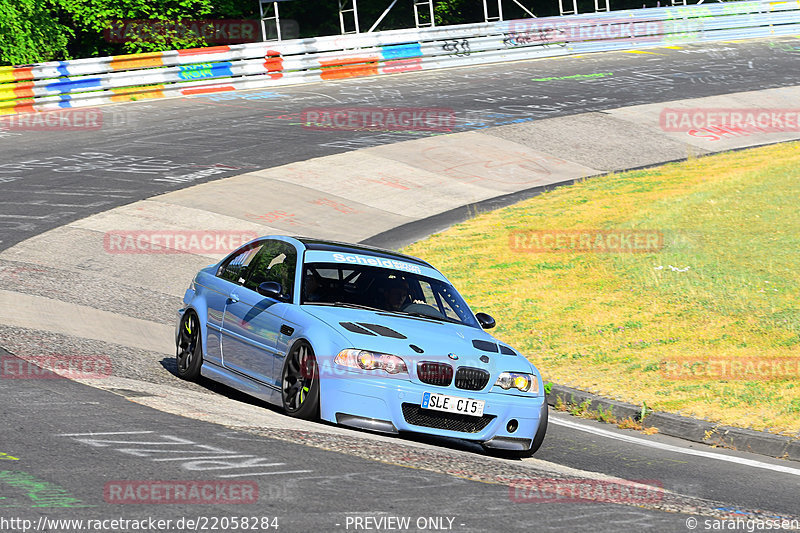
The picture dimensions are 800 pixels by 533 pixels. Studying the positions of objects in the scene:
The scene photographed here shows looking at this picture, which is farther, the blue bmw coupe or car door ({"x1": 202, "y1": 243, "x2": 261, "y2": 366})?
car door ({"x1": 202, "y1": 243, "x2": 261, "y2": 366})

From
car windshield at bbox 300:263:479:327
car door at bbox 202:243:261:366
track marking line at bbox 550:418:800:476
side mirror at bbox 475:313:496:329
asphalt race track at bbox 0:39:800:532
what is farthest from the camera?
car door at bbox 202:243:261:366

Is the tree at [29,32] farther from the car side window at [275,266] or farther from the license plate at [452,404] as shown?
the license plate at [452,404]

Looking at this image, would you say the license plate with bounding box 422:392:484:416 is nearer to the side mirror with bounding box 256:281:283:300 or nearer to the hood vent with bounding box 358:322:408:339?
the hood vent with bounding box 358:322:408:339

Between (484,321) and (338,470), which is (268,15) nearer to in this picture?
(484,321)

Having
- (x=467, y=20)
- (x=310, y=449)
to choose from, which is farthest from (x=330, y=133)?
(x=467, y=20)

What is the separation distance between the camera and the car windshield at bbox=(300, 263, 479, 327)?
9062 mm

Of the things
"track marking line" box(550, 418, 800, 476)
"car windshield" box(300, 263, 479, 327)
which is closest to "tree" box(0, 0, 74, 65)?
"car windshield" box(300, 263, 479, 327)

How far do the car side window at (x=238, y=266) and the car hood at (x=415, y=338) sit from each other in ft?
4.53

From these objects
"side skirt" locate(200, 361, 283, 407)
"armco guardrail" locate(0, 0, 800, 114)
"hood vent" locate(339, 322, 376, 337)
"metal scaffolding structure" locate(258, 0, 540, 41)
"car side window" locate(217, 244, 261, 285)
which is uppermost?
"metal scaffolding structure" locate(258, 0, 540, 41)

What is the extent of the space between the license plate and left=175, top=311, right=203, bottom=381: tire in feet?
9.50

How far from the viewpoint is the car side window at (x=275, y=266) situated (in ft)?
30.4

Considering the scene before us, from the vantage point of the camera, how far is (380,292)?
9.27m

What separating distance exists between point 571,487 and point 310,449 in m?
1.77

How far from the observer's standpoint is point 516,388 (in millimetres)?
8352
